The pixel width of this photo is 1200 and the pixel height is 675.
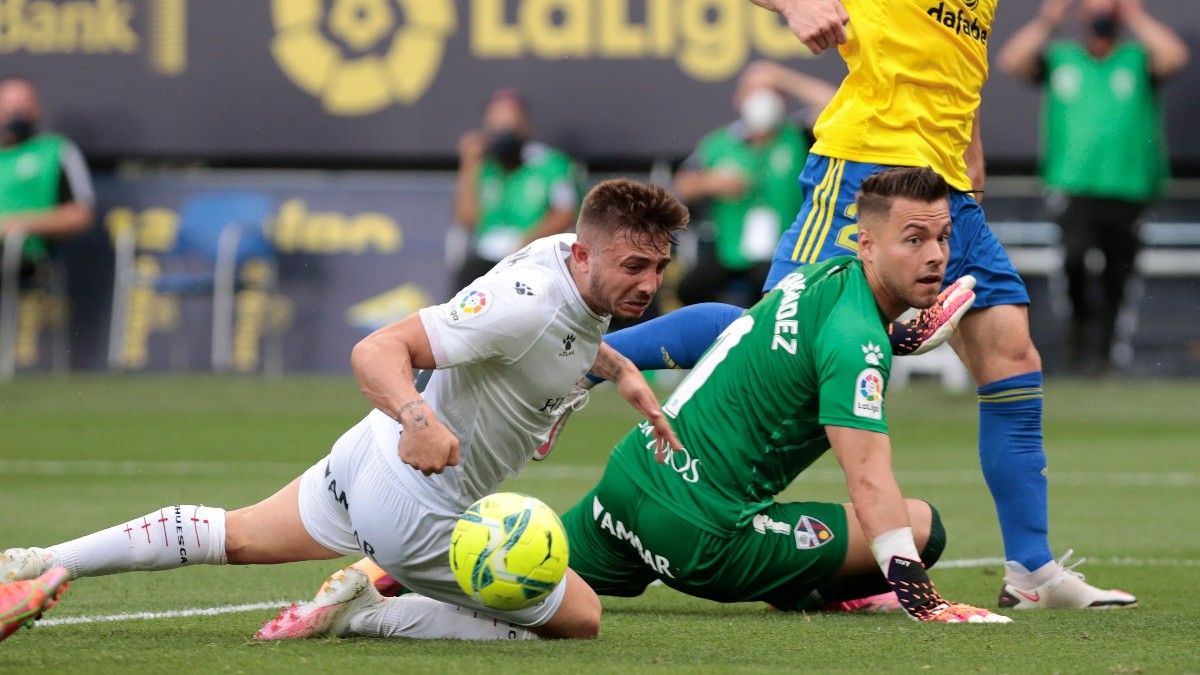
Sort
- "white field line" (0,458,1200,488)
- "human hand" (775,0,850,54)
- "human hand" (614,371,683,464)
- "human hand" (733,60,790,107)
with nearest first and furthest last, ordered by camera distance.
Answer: "human hand" (614,371,683,464), "human hand" (775,0,850,54), "white field line" (0,458,1200,488), "human hand" (733,60,790,107)

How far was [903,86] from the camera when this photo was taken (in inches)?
251

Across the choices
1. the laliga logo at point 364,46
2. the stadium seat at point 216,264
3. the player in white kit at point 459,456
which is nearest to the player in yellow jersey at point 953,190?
the player in white kit at point 459,456

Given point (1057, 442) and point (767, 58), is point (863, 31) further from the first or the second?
point (767, 58)

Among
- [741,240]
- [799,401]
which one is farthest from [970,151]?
[741,240]

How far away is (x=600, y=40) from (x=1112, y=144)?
4.36 meters

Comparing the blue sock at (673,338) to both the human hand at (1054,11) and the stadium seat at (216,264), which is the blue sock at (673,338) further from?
the stadium seat at (216,264)

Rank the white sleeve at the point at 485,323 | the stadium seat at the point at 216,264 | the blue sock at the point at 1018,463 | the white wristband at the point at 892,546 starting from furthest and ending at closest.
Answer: the stadium seat at the point at 216,264, the blue sock at the point at 1018,463, the white wristband at the point at 892,546, the white sleeve at the point at 485,323

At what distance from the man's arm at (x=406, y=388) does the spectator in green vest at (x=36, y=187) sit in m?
11.7

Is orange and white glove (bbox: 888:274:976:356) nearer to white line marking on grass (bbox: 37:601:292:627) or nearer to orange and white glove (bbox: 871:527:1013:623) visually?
orange and white glove (bbox: 871:527:1013:623)

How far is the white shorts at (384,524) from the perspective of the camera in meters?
5.13

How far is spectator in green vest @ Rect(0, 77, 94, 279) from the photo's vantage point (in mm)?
15898

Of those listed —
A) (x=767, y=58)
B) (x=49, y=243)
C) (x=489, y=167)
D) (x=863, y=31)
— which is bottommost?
(x=49, y=243)

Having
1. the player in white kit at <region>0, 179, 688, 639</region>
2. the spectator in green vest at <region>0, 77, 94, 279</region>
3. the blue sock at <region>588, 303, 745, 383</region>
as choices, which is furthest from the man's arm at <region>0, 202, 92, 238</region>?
the player in white kit at <region>0, 179, 688, 639</region>

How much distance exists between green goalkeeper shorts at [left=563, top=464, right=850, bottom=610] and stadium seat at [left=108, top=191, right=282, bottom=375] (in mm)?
10904
